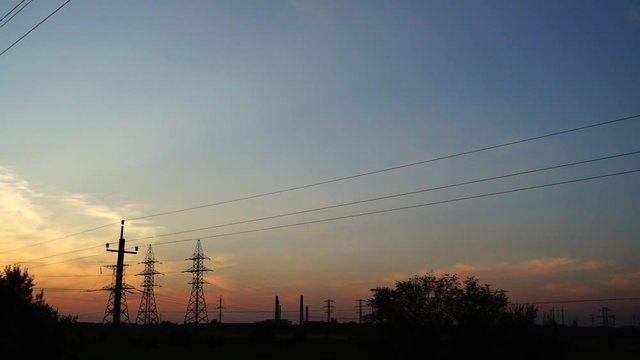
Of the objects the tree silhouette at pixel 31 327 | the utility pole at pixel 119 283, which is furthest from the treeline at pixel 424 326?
the utility pole at pixel 119 283

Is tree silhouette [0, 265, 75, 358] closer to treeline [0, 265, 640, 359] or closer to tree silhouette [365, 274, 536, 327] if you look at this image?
treeline [0, 265, 640, 359]

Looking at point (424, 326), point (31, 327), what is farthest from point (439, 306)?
point (31, 327)

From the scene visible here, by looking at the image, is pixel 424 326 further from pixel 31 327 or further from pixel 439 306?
pixel 31 327

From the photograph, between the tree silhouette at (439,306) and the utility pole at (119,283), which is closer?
the tree silhouette at (439,306)

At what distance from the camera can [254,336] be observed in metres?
98.6

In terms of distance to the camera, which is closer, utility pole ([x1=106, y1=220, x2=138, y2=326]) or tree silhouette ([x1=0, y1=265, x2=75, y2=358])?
tree silhouette ([x1=0, y1=265, x2=75, y2=358])

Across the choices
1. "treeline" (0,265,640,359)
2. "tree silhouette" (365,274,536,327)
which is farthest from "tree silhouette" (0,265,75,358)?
"tree silhouette" (365,274,536,327)

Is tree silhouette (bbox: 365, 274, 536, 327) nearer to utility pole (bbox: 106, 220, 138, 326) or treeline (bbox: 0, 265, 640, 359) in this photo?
treeline (bbox: 0, 265, 640, 359)

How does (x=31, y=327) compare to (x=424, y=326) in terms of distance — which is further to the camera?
(x=424, y=326)

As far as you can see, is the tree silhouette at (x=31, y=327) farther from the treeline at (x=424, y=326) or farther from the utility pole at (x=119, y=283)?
the utility pole at (x=119, y=283)

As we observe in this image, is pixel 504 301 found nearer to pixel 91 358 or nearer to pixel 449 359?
pixel 449 359

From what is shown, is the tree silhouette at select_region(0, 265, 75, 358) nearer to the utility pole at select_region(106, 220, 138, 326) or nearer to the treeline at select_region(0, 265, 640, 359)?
the treeline at select_region(0, 265, 640, 359)

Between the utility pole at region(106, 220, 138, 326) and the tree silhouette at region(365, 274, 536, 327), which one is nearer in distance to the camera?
the tree silhouette at region(365, 274, 536, 327)

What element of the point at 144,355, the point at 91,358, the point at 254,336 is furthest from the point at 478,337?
the point at 254,336
